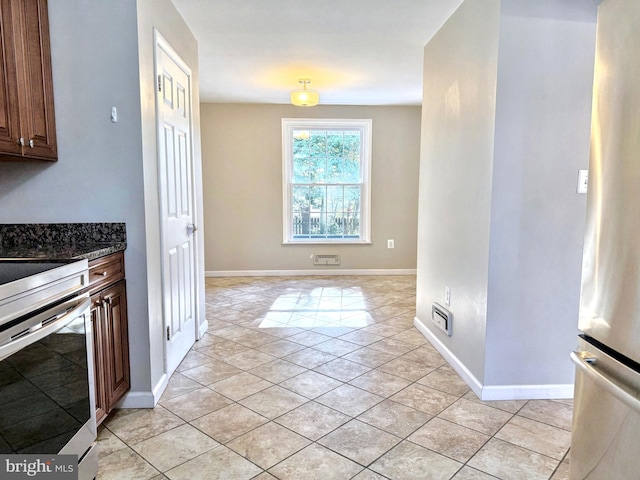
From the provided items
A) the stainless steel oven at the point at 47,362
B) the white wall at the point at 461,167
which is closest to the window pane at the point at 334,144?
the white wall at the point at 461,167

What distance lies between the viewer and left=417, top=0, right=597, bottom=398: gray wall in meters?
2.12

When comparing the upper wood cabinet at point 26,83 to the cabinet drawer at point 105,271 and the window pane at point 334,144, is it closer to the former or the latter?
the cabinet drawer at point 105,271

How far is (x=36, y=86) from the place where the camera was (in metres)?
1.95

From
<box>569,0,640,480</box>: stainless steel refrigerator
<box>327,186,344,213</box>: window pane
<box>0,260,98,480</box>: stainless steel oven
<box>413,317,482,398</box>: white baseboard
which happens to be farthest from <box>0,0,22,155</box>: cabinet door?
<box>327,186,344,213</box>: window pane

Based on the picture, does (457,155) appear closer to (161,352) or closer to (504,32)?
(504,32)

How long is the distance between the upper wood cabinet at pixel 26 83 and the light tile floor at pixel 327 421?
1.41m

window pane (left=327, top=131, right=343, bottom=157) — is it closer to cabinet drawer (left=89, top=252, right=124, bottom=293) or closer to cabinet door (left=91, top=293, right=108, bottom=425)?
cabinet drawer (left=89, top=252, right=124, bottom=293)

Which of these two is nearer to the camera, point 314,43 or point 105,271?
point 105,271

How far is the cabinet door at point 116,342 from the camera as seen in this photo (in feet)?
6.40

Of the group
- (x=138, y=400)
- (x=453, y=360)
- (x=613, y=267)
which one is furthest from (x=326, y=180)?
(x=613, y=267)

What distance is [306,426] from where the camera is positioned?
202 centimetres

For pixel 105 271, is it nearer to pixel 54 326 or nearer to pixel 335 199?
pixel 54 326

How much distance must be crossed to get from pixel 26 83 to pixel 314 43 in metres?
2.16

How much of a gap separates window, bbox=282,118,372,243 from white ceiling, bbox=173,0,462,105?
75 cm
